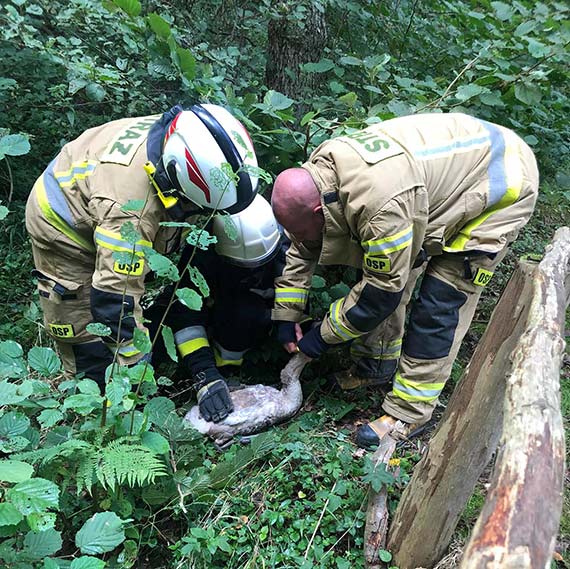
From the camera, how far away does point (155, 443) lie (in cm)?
179

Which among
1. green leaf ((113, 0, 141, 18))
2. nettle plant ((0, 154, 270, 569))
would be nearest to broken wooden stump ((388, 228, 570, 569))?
nettle plant ((0, 154, 270, 569))

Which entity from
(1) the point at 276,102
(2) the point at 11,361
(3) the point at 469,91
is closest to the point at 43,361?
(2) the point at 11,361

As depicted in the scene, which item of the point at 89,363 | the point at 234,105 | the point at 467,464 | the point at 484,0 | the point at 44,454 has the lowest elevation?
the point at 89,363

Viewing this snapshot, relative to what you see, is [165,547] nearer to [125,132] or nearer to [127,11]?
[125,132]

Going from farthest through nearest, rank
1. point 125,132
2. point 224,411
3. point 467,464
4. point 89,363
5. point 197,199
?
point 89,363
point 224,411
point 125,132
point 197,199
point 467,464

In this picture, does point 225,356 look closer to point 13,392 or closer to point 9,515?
point 13,392

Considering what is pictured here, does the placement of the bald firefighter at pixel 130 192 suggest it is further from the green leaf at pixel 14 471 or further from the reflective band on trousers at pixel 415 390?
the reflective band on trousers at pixel 415 390

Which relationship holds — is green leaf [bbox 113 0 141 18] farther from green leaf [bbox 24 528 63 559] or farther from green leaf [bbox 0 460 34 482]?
green leaf [bbox 24 528 63 559]

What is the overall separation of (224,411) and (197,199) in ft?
4.29

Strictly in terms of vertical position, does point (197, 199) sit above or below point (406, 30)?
below

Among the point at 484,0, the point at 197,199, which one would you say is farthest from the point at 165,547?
the point at 484,0

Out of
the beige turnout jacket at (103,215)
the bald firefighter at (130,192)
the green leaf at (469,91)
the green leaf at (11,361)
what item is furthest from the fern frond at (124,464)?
the green leaf at (469,91)

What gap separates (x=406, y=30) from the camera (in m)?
4.98

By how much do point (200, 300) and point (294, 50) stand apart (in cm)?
314
